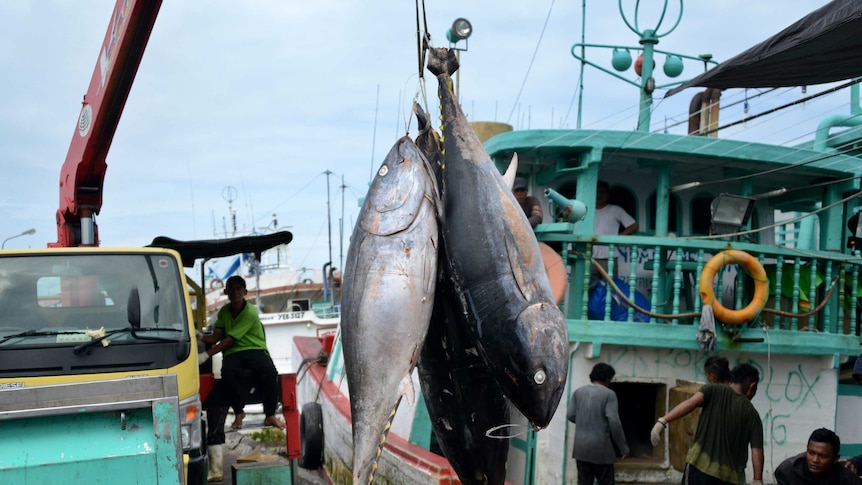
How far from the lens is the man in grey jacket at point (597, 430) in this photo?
5.96 m

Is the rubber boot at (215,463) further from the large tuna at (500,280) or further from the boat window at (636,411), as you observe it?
the large tuna at (500,280)

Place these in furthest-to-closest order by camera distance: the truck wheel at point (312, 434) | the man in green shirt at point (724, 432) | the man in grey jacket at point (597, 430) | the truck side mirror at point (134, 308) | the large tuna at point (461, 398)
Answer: the truck wheel at point (312, 434) < the man in grey jacket at point (597, 430) < the man in green shirt at point (724, 432) < the truck side mirror at point (134, 308) < the large tuna at point (461, 398)

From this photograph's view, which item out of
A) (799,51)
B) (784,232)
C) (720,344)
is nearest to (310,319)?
(784,232)

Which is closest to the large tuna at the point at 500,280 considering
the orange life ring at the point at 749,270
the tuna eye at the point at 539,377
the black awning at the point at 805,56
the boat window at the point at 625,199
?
the tuna eye at the point at 539,377

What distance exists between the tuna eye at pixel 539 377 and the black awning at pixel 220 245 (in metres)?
4.39

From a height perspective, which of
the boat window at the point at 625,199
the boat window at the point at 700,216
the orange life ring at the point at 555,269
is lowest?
the orange life ring at the point at 555,269

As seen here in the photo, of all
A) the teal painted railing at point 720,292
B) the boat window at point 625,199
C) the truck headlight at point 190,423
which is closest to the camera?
the truck headlight at point 190,423

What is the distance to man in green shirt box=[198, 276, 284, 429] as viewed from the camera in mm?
6699

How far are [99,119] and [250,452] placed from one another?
15.2 feet

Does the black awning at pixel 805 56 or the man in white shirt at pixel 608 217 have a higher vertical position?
the black awning at pixel 805 56

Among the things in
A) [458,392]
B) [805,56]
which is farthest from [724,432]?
[458,392]

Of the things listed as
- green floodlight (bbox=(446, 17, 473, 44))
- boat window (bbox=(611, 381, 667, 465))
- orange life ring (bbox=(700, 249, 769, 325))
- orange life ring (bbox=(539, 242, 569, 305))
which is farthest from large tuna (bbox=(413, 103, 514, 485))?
boat window (bbox=(611, 381, 667, 465))

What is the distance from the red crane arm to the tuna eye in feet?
14.7

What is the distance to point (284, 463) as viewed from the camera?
263 inches
